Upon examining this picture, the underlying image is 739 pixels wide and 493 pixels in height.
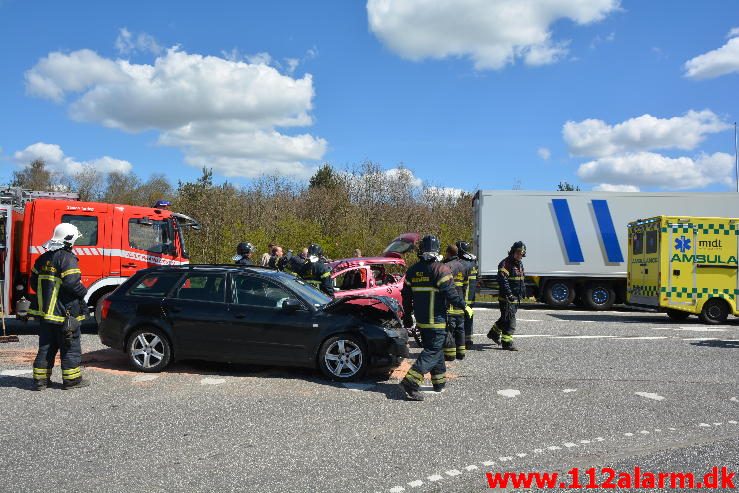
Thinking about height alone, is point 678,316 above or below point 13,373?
above

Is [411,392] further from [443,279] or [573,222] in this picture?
[573,222]

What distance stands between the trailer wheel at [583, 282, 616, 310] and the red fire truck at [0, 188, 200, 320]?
12.5 meters

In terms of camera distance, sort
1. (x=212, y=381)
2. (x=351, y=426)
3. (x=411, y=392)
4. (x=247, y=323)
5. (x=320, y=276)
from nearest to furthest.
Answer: (x=351, y=426), (x=411, y=392), (x=212, y=381), (x=247, y=323), (x=320, y=276)

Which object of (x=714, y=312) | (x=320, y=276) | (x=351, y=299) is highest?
(x=320, y=276)

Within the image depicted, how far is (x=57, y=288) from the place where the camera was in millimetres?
6801

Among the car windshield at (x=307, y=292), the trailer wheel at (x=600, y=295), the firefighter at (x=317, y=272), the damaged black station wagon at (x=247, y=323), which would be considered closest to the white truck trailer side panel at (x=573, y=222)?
the trailer wheel at (x=600, y=295)

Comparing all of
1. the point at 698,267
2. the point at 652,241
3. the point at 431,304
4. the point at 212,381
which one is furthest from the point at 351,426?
the point at 698,267

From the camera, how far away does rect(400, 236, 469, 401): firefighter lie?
668cm

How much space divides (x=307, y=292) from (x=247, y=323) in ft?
2.99

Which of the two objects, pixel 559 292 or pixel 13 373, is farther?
pixel 559 292

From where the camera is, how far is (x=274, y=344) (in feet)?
24.2

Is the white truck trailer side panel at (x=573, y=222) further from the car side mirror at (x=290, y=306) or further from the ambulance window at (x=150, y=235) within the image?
the car side mirror at (x=290, y=306)

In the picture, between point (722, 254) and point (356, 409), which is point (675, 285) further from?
point (356, 409)

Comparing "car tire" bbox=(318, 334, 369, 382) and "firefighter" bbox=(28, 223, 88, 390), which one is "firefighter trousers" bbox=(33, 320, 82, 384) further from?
"car tire" bbox=(318, 334, 369, 382)
